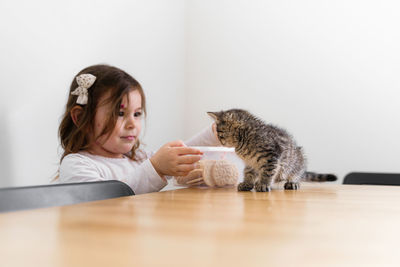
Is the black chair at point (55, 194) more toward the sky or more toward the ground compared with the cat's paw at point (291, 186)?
more toward the sky

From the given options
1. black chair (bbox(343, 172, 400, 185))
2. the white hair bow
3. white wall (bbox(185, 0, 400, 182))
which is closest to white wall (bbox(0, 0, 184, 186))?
the white hair bow

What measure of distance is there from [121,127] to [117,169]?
0.58ft

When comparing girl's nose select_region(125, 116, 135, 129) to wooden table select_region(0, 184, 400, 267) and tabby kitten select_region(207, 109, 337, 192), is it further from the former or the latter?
wooden table select_region(0, 184, 400, 267)

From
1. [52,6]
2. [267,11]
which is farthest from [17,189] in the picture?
[267,11]

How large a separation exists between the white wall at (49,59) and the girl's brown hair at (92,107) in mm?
75

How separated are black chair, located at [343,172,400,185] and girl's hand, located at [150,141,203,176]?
2.98ft

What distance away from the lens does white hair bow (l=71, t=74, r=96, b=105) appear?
1561mm

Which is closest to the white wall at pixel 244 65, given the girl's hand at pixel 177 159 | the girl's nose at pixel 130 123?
the girl's nose at pixel 130 123

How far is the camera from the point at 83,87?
157 cm

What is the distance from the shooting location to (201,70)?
8.71ft

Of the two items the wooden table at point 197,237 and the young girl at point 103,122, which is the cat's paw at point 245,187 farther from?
the young girl at point 103,122

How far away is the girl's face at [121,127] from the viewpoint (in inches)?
63.0

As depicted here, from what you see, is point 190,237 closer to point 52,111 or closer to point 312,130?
point 52,111

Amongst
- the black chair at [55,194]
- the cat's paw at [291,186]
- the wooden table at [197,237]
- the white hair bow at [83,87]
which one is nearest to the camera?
the wooden table at [197,237]
